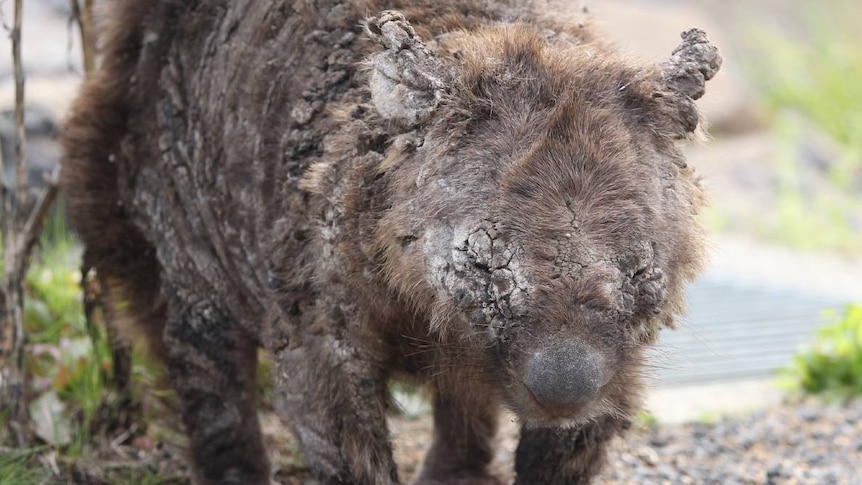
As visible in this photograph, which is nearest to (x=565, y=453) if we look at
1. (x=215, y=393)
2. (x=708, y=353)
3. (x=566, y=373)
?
(x=566, y=373)

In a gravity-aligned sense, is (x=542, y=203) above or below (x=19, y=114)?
above

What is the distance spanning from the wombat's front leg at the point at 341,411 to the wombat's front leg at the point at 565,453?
0.46 metres

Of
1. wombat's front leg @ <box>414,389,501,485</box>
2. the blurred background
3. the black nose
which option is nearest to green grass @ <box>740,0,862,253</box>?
the blurred background

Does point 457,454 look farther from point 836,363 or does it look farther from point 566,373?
point 836,363

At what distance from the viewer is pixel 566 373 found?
2.71 m

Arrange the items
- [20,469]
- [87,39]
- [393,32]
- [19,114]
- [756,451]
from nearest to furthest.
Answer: [393,32] → [20,469] → [19,114] → [87,39] → [756,451]

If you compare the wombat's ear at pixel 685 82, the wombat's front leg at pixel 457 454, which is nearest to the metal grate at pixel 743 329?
the wombat's front leg at pixel 457 454

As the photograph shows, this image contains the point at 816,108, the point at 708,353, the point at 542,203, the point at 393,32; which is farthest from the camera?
the point at 816,108

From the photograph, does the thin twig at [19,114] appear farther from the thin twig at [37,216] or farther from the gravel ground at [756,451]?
the gravel ground at [756,451]

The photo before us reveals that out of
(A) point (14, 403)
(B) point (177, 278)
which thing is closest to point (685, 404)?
(B) point (177, 278)

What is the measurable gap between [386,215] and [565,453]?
1.09 meters

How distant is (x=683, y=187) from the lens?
10.3ft

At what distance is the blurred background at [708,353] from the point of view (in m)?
4.85

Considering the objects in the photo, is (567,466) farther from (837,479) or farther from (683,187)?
(837,479)
